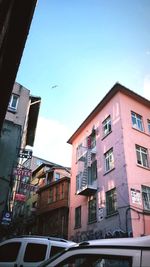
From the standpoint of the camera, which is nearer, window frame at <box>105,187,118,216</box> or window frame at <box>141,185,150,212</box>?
window frame at <box>141,185,150,212</box>

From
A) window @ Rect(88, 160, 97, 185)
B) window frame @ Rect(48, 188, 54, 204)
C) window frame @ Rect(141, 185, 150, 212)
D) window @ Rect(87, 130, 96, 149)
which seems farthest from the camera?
window frame @ Rect(48, 188, 54, 204)

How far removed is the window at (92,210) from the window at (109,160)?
314cm

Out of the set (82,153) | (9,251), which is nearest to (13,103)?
(82,153)

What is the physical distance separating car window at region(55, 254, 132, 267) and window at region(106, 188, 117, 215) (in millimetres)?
15630

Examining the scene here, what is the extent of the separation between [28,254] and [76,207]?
59.4 ft

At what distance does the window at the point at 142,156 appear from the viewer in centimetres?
1889

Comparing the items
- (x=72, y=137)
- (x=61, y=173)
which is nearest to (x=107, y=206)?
(x=72, y=137)

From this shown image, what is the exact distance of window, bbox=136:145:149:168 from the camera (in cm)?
1889

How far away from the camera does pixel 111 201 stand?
1814 cm

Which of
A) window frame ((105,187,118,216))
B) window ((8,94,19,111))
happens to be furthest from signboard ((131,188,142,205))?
window ((8,94,19,111))

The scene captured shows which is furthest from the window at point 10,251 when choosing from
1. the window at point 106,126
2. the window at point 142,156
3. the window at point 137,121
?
the window at point 137,121

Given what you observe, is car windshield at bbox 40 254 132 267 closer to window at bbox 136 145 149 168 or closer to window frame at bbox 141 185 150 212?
window frame at bbox 141 185 150 212

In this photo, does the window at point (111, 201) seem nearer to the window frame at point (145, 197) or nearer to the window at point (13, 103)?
the window frame at point (145, 197)

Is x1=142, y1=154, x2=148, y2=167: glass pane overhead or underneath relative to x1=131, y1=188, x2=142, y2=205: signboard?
overhead
